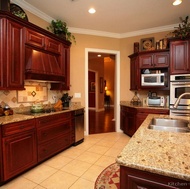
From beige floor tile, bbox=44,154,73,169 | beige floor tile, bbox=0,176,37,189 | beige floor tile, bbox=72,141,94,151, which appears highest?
beige floor tile, bbox=72,141,94,151

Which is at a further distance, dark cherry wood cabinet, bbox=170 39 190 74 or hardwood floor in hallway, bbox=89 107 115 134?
hardwood floor in hallway, bbox=89 107 115 134

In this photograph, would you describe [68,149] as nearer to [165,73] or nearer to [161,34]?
[165,73]

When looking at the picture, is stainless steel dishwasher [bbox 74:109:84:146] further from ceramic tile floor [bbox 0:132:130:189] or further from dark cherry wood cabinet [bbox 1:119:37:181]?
dark cherry wood cabinet [bbox 1:119:37:181]

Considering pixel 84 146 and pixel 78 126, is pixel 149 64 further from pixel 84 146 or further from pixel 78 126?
pixel 84 146

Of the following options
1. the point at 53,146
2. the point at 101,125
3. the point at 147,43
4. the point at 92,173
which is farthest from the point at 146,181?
the point at 101,125

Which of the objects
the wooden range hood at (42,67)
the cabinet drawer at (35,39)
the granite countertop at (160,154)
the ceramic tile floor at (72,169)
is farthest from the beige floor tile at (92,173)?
the cabinet drawer at (35,39)

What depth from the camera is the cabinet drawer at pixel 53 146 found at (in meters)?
2.40

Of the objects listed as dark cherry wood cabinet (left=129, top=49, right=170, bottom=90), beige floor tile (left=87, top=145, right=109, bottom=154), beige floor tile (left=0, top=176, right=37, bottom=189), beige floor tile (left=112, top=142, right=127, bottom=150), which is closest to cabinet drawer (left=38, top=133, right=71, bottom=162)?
beige floor tile (left=0, top=176, right=37, bottom=189)

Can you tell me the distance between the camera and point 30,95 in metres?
2.87

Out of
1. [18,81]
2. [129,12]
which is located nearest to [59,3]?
[129,12]

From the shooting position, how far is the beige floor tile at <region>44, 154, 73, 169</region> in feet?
7.89

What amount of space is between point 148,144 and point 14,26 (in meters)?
2.57

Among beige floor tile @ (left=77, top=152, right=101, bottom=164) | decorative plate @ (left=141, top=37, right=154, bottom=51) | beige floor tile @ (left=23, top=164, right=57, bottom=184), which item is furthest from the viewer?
decorative plate @ (left=141, top=37, right=154, bottom=51)

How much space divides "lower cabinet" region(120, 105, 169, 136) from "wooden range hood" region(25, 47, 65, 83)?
197 cm
